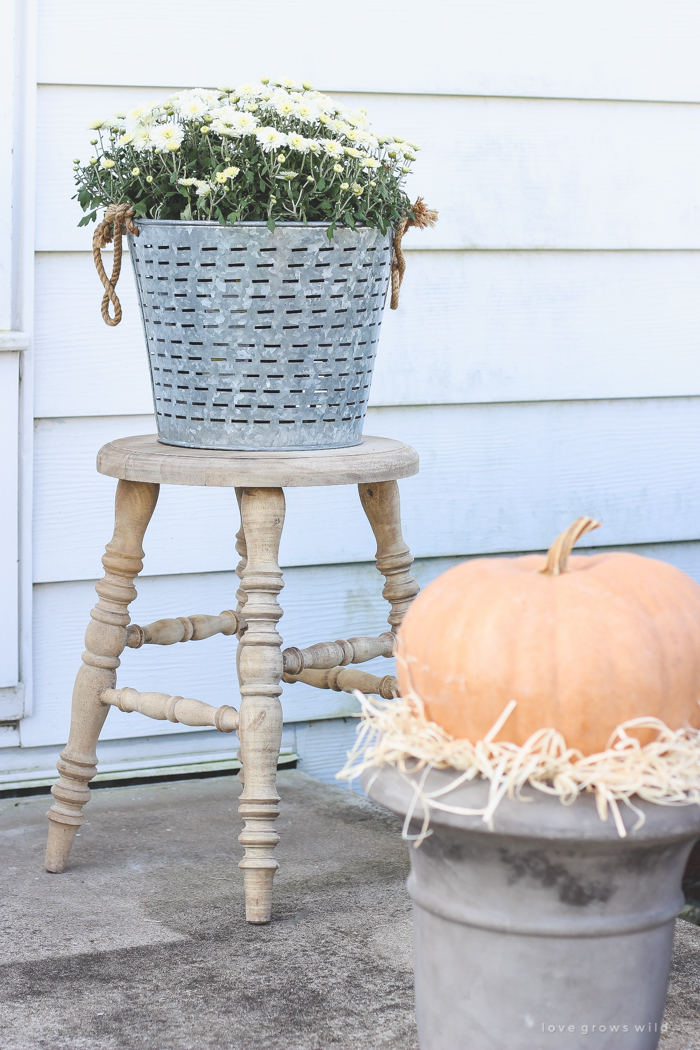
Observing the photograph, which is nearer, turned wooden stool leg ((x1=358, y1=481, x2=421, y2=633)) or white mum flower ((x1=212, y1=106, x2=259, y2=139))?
white mum flower ((x1=212, y1=106, x2=259, y2=139))

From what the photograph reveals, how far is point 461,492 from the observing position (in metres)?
2.33

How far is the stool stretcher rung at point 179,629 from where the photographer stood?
68.9 inches

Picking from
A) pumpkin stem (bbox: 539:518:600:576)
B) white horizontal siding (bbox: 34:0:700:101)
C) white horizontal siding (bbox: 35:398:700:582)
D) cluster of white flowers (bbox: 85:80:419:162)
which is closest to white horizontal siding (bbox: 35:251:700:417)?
white horizontal siding (bbox: 35:398:700:582)

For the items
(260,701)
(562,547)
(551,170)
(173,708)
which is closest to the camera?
(562,547)

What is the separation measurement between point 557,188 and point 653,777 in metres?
1.62

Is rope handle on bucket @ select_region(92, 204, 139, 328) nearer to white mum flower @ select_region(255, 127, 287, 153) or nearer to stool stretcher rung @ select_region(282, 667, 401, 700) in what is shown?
white mum flower @ select_region(255, 127, 287, 153)

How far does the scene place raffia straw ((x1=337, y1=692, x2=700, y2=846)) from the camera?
93cm

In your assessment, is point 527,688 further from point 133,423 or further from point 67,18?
point 67,18

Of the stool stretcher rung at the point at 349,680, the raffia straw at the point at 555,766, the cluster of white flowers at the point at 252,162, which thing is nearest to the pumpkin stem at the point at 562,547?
the raffia straw at the point at 555,766

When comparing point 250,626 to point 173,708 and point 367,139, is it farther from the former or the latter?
point 367,139

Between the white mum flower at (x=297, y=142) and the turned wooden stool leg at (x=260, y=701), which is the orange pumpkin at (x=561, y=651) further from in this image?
the white mum flower at (x=297, y=142)

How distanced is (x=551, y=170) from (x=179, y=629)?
1.20 m

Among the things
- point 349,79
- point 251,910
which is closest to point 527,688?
point 251,910

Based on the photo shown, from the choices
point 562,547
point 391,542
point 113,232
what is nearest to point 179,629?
point 391,542
